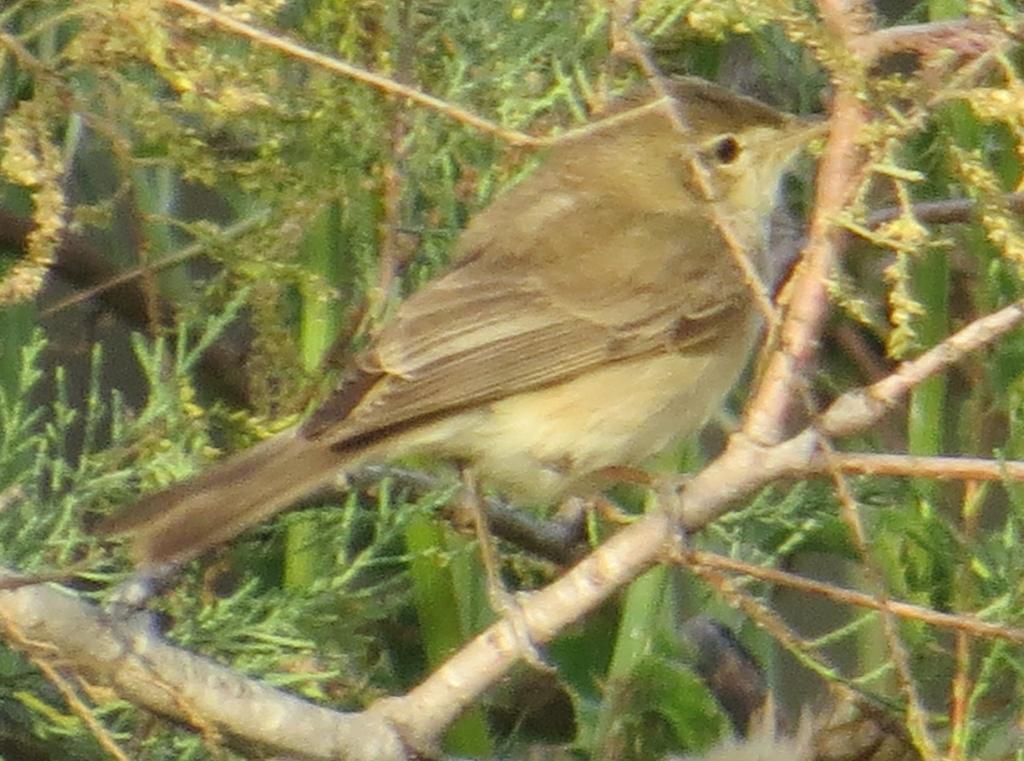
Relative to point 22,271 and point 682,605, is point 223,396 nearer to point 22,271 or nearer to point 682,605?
point 682,605

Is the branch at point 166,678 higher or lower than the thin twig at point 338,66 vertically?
lower

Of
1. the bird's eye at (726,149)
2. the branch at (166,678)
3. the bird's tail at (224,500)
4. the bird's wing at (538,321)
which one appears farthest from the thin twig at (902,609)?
the bird's eye at (726,149)

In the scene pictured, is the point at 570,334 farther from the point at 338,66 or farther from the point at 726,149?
the point at 338,66

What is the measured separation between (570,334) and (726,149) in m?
0.42

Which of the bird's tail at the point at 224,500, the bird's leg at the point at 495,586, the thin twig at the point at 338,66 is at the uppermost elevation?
the thin twig at the point at 338,66

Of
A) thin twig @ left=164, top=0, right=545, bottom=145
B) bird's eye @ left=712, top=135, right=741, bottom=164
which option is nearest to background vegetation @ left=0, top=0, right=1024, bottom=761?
thin twig @ left=164, top=0, right=545, bottom=145

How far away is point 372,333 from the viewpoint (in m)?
2.48

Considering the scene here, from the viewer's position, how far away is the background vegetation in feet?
6.32

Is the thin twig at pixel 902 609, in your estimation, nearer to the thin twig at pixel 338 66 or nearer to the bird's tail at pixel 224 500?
the thin twig at pixel 338 66

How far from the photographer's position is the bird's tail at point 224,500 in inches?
78.6

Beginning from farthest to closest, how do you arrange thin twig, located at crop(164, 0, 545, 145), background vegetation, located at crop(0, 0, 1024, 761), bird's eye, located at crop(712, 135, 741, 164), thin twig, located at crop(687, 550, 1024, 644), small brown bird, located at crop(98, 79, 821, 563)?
bird's eye, located at crop(712, 135, 741, 164) < small brown bird, located at crop(98, 79, 821, 563) < background vegetation, located at crop(0, 0, 1024, 761) < thin twig, located at crop(164, 0, 545, 145) < thin twig, located at crop(687, 550, 1024, 644)

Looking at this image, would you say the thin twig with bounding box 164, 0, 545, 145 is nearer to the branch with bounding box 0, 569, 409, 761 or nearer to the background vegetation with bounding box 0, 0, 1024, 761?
the background vegetation with bounding box 0, 0, 1024, 761

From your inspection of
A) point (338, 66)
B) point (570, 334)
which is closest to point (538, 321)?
point (570, 334)

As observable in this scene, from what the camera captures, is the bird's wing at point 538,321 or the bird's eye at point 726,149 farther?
the bird's eye at point 726,149
